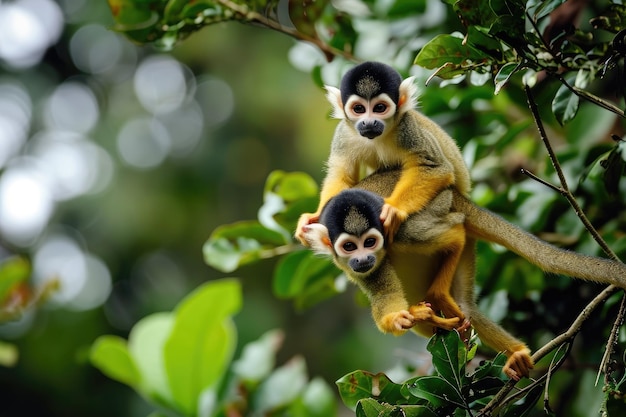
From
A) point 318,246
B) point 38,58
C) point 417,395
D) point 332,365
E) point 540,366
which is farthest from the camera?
point 38,58

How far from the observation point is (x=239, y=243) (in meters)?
3.12

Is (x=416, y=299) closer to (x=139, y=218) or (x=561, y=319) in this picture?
(x=561, y=319)

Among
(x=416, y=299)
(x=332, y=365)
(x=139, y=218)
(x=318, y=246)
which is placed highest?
(x=318, y=246)

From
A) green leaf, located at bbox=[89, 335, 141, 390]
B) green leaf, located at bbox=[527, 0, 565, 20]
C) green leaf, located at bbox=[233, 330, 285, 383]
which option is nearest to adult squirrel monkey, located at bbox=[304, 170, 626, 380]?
green leaf, located at bbox=[527, 0, 565, 20]

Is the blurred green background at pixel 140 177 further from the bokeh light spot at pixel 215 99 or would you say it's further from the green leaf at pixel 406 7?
the green leaf at pixel 406 7

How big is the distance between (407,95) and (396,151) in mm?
194

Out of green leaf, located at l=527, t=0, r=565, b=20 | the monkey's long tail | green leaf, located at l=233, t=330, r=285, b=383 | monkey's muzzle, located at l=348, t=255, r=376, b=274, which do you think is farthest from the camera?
green leaf, located at l=233, t=330, r=285, b=383

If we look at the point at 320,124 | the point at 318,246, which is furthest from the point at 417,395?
the point at 320,124

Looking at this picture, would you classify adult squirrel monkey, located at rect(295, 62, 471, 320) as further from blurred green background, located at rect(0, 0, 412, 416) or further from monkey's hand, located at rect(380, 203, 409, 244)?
blurred green background, located at rect(0, 0, 412, 416)

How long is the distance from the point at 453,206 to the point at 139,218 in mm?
7098

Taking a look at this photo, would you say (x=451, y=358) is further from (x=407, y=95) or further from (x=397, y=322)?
(x=407, y=95)

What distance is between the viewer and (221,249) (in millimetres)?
3076

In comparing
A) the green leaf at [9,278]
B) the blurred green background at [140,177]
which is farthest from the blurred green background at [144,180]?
the green leaf at [9,278]

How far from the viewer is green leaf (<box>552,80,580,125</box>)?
6.51ft
